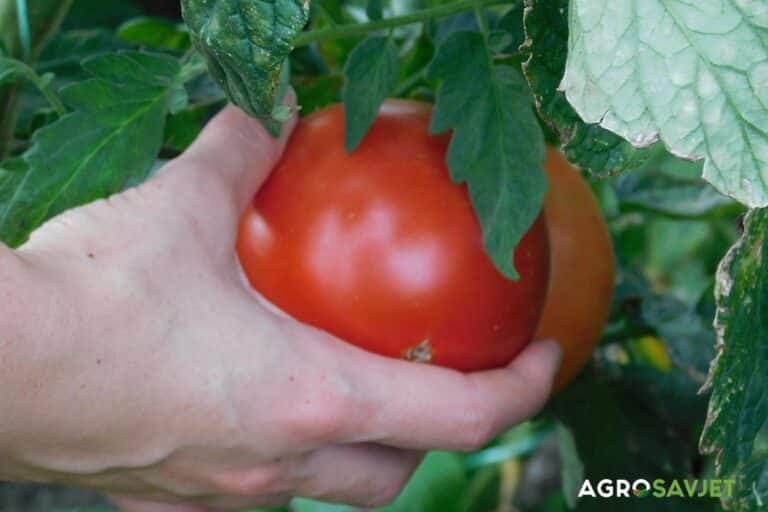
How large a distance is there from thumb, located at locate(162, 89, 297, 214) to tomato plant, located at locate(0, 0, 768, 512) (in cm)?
2

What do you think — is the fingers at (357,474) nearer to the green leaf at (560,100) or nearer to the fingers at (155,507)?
the fingers at (155,507)

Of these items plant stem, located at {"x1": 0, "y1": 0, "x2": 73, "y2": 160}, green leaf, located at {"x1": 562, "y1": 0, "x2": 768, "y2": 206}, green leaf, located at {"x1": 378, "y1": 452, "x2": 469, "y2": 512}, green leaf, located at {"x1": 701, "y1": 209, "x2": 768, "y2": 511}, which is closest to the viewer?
green leaf, located at {"x1": 562, "y1": 0, "x2": 768, "y2": 206}

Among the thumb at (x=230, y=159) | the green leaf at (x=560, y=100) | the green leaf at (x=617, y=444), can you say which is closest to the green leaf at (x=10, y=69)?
the thumb at (x=230, y=159)

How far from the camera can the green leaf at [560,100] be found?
569mm

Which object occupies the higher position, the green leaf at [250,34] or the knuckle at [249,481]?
the green leaf at [250,34]

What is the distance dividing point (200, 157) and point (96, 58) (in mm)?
89

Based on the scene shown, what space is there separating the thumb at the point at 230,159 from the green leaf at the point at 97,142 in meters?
0.03

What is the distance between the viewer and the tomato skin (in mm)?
721

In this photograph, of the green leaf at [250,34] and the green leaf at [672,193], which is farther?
the green leaf at [672,193]

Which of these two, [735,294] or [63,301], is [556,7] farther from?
[63,301]

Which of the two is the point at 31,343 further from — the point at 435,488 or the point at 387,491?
the point at 435,488

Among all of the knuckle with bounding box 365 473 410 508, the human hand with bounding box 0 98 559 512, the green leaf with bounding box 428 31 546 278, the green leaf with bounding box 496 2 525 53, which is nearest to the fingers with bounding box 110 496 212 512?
the human hand with bounding box 0 98 559 512

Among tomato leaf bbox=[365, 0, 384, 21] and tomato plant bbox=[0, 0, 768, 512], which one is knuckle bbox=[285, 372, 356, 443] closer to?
tomato plant bbox=[0, 0, 768, 512]

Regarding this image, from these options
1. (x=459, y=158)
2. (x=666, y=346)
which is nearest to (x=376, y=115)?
(x=459, y=158)
